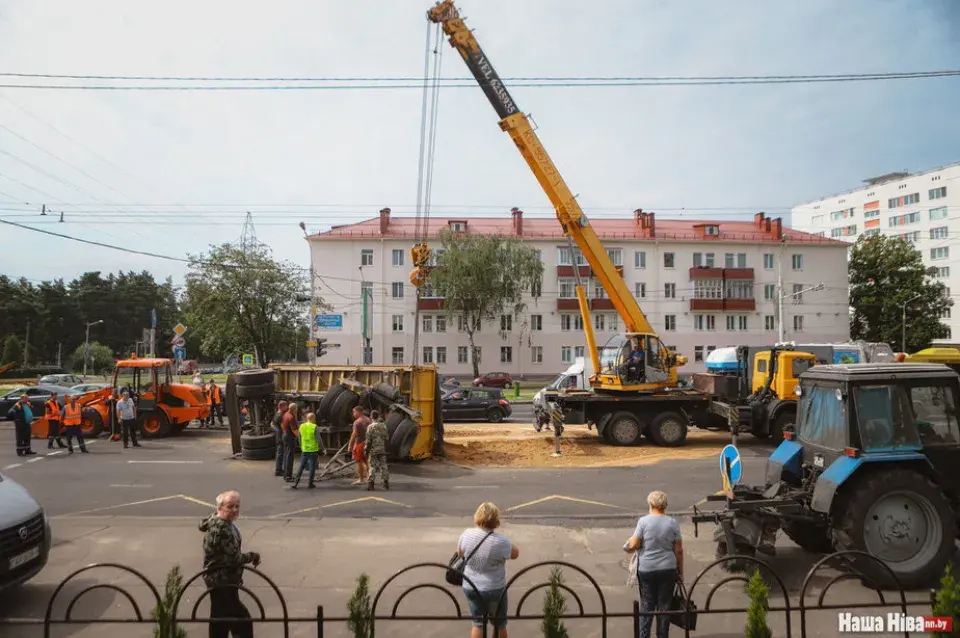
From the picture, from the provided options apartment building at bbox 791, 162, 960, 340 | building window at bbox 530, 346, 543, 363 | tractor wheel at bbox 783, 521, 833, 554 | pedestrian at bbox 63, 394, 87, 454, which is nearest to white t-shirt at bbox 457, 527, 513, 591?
tractor wheel at bbox 783, 521, 833, 554

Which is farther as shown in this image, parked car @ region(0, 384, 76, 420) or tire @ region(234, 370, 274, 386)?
parked car @ region(0, 384, 76, 420)

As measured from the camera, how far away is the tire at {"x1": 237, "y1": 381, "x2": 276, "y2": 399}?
15047 mm

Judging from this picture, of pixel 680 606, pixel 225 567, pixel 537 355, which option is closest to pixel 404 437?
pixel 225 567

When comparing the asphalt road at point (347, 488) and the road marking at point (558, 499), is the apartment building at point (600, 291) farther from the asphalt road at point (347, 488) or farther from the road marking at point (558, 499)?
A: the road marking at point (558, 499)

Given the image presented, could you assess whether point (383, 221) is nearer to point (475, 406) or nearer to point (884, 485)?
point (475, 406)

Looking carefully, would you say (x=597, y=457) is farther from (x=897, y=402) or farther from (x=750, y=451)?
(x=897, y=402)

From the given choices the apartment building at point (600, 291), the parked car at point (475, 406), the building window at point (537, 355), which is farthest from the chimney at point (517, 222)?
the parked car at point (475, 406)

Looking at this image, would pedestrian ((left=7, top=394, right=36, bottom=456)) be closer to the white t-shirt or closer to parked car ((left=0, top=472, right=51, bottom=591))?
parked car ((left=0, top=472, right=51, bottom=591))

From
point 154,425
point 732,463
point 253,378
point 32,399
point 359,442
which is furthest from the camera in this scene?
point 32,399

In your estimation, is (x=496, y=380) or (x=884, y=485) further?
(x=496, y=380)

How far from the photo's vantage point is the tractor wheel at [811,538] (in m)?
7.67

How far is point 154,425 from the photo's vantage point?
19.8 metres

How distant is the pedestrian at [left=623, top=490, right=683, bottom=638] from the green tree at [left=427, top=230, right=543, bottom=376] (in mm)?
42764

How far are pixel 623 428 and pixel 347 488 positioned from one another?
324 inches
